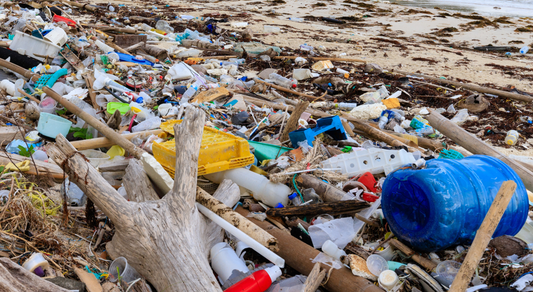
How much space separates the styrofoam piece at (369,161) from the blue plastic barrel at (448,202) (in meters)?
1.02

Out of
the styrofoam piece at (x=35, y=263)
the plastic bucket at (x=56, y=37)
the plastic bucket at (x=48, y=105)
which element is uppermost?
the plastic bucket at (x=56, y=37)

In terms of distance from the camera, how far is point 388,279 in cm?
222

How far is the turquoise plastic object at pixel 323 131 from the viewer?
4.08 metres

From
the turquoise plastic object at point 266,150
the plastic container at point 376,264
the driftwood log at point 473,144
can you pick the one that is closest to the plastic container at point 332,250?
the plastic container at point 376,264

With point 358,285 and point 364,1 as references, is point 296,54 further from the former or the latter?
point 364,1

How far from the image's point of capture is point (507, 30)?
14.9 meters

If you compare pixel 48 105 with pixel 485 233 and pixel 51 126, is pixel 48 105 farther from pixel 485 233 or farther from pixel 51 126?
pixel 485 233

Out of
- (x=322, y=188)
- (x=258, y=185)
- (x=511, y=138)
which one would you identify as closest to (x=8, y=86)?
(x=258, y=185)

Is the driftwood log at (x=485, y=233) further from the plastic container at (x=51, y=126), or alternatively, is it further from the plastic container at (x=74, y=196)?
the plastic container at (x=51, y=126)

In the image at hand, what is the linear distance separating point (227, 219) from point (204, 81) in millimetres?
4509

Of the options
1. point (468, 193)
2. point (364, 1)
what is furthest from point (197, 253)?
point (364, 1)

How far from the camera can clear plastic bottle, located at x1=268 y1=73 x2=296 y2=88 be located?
7.73 metres

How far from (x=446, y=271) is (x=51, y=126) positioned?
4177 millimetres

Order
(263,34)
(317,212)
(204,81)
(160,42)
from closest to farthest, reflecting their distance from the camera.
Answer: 1. (317,212)
2. (204,81)
3. (160,42)
4. (263,34)
